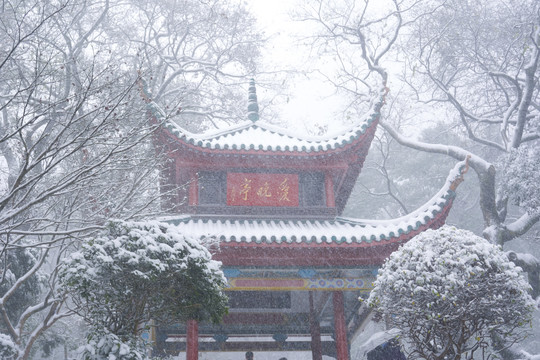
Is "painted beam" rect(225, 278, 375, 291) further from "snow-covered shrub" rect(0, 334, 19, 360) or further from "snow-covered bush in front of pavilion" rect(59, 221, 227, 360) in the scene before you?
"snow-covered shrub" rect(0, 334, 19, 360)

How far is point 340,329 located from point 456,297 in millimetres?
3096

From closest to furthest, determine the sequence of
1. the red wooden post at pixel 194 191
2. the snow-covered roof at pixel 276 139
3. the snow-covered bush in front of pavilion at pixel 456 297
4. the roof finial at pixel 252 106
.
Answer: the snow-covered bush in front of pavilion at pixel 456 297 → the snow-covered roof at pixel 276 139 → the red wooden post at pixel 194 191 → the roof finial at pixel 252 106

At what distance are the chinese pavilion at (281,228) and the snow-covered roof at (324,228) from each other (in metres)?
0.02

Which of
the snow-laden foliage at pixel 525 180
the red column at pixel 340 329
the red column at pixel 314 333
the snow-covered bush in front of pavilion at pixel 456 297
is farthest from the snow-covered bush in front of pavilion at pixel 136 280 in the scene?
the snow-laden foliage at pixel 525 180

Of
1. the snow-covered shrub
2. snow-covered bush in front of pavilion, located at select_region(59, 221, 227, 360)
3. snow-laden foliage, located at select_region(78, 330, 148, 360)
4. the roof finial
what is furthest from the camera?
the roof finial

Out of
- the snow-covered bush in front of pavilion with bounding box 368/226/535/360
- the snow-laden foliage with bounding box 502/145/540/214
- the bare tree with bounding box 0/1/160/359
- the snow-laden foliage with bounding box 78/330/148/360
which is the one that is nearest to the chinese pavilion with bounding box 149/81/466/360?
the bare tree with bounding box 0/1/160/359

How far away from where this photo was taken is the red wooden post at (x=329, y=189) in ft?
28.4

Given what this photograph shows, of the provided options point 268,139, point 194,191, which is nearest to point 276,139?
point 268,139

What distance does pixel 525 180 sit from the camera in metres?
10.4

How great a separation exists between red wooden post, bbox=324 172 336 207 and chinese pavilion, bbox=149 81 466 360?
0.02 meters

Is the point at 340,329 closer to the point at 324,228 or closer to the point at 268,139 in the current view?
the point at 324,228

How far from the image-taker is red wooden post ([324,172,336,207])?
8.66 m

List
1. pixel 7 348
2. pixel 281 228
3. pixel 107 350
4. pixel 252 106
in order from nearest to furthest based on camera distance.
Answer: pixel 107 350, pixel 7 348, pixel 281 228, pixel 252 106

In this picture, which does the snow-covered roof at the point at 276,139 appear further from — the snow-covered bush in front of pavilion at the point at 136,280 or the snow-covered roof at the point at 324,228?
the snow-covered bush in front of pavilion at the point at 136,280
